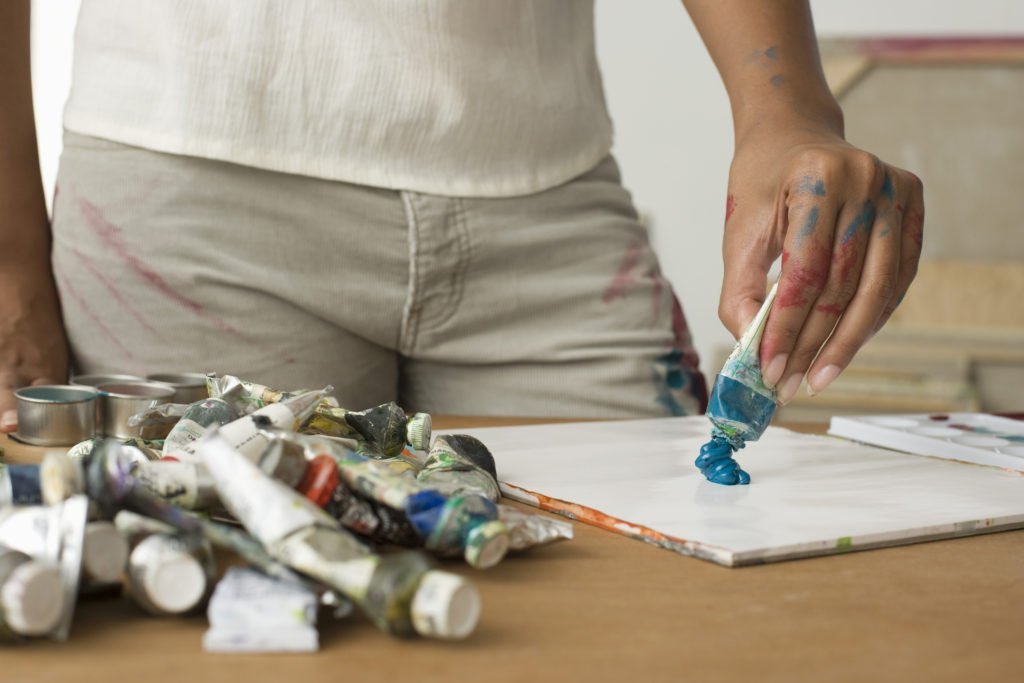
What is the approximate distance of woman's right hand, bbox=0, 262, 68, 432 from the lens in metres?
0.88

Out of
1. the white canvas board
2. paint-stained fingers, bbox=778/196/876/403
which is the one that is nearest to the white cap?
the white canvas board

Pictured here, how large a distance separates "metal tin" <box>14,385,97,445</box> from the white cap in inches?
13.9

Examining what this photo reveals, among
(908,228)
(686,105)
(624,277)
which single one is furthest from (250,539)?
(686,105)

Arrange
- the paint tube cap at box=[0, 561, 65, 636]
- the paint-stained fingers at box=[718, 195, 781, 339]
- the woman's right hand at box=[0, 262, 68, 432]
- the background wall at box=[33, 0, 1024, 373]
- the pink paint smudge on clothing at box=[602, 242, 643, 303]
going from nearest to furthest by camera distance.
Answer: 1. the paint tube cap at box=[0, 561, 65, 636]
2. the paint-stained fingers at box=[718, 195, 781, 339]
3. the woman's right hand at box=[0, 262, 68, 432]
4. the pink paint smudge on clothing at box=[602, 242, 643, 303]
5. the background wall at box=[33, 0, 1024, 373]

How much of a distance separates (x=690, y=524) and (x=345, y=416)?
21 cm

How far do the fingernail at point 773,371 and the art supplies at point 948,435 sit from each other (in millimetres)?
175

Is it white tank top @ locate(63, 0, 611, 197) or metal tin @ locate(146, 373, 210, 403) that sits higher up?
white tank top @ locate(63, 0, 611, 197)

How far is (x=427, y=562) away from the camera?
1.29 ft

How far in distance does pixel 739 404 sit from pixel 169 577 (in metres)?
0.39

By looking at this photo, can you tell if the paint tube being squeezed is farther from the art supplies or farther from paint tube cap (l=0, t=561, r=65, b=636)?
paint tube cap (l=0, t=561, r=65, b=636)

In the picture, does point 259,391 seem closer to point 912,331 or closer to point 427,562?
point 427,562

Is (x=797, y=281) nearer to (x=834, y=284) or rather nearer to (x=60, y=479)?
(x=834, y=284)

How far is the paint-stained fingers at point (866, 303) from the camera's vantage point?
0.72 m

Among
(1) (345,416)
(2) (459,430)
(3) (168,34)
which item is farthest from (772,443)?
(3) (168,34)
